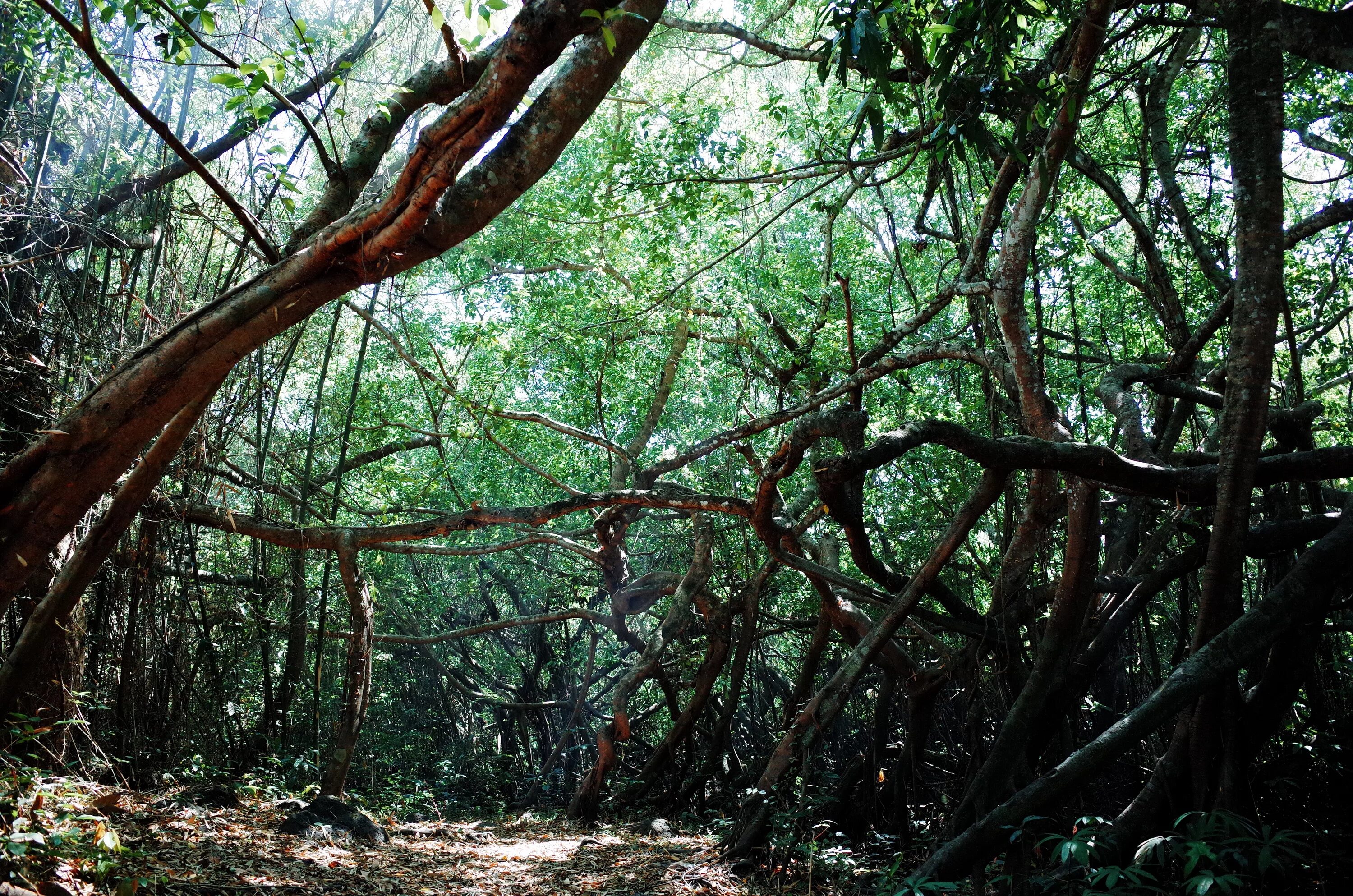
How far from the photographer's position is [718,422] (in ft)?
33.0

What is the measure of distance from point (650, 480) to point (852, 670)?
2.76 meters

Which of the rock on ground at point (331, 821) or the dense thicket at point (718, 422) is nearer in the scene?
the dense thicket at point (718, 422)

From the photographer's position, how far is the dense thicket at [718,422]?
3.20 metres

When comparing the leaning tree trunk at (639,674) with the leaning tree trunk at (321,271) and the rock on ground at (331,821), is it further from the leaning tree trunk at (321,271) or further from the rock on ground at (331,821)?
the leaning tree trunk at (321,271)

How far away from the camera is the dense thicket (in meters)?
3.20

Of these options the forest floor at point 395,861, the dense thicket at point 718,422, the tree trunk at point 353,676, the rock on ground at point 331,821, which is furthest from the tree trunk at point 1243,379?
the tree trunk at point 353,676

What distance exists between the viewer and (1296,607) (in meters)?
3.35

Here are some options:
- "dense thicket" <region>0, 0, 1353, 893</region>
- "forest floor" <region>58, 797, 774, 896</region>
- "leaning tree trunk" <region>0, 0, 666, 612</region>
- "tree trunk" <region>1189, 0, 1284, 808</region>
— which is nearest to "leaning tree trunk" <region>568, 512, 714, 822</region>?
"dense thicket" <region>0, 0, 1353, 893</region>

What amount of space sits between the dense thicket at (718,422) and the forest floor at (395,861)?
0.51m

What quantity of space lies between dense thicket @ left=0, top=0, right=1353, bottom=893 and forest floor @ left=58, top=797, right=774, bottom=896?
51cm

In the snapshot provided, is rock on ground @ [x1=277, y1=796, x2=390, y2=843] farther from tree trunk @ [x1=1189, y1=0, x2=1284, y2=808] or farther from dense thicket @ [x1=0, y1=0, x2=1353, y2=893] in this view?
tree trunk @ [x1=1189, y1=0, x2=1284, y2=808]

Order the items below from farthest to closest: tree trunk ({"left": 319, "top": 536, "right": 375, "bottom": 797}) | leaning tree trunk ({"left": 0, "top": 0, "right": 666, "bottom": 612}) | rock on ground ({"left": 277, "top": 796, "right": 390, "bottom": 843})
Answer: tree trunk ({"left": 319, "top": 536, "right": 375, "bottom": 797}) → rock on ground ({"left": 277, "top": 796, "right": 390, "bottom": 843}) → leaning tree trunk ({"left": 0, "top": 0, "right": 666, "bottom": 612})

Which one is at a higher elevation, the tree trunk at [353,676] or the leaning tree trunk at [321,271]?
the leaning tree trunk at [321,271]

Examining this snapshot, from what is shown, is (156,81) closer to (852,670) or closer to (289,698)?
(289,698)
